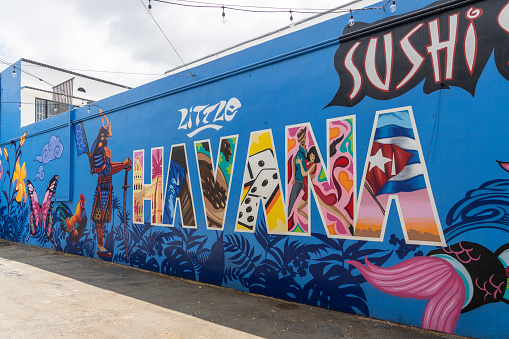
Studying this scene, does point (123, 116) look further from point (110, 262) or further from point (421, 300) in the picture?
point (421, 300)

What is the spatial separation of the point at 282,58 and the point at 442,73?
2.37m

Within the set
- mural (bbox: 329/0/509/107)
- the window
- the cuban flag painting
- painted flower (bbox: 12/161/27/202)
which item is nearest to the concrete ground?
the cuban flag painting

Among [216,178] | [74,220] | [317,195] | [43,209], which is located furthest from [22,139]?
[317,195]

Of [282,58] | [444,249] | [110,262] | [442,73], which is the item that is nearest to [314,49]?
[282,58]

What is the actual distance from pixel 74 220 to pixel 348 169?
8445 millimetres

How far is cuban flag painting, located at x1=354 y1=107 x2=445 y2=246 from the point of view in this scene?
4219mm

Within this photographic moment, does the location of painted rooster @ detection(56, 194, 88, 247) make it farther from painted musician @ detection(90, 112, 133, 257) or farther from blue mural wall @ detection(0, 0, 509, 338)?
blue mural wall @ detection(0, 0, 509, 338)

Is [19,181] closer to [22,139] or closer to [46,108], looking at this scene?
[22,139]

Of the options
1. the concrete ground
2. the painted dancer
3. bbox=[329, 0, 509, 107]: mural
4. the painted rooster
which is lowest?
the concrete ground

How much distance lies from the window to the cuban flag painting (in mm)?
15390

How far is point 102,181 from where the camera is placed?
9492 mm

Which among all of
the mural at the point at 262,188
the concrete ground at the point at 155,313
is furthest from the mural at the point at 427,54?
the concrete ground at the point at 155,313

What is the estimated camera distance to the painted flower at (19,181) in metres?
12.9

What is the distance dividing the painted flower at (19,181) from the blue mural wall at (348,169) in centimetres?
684
